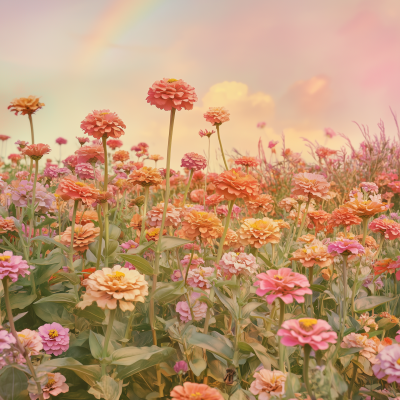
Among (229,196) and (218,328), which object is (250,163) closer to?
(229,196)

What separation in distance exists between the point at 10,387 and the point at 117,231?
3.38 feet

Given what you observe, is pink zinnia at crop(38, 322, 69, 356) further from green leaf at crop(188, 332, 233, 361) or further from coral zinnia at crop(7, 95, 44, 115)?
coral zinnia at crop(7, 95, 44, 115)

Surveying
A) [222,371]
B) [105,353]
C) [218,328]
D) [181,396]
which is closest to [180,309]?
[218,328]

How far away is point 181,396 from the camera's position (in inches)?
46.1

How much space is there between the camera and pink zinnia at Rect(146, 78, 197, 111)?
5.90 ft

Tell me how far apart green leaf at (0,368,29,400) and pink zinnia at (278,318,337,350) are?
128 centimetres

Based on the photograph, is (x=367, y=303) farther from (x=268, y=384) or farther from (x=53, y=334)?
(x=53, y=334)

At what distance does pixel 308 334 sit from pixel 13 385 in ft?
4.51

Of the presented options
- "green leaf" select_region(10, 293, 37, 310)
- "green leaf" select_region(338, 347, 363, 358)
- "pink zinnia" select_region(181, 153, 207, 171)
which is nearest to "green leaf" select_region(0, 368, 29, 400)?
"green leaf" select_region(10, 293, 37, 310)

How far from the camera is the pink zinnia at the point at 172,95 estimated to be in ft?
5.90

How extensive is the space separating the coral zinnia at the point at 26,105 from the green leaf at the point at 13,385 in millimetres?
1675

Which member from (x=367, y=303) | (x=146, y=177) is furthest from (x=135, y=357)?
(x=367, y=303)

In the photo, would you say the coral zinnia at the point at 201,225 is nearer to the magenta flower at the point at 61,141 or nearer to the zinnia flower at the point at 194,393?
the zinnia flower at the point at 194,393

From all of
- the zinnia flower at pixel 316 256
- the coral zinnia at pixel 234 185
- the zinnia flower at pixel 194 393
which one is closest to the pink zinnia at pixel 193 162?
the coral zinnia at pixel 234 185
